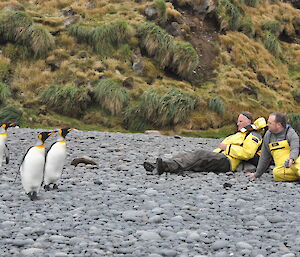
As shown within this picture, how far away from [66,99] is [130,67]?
115 inches

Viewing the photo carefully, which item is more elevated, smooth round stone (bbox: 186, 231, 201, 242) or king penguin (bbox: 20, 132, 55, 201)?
smooth round stone (bbox: 186, 231, 201, 242)

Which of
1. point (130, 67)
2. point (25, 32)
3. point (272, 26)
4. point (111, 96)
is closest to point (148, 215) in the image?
point (111, 96)

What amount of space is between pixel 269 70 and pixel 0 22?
9.90m

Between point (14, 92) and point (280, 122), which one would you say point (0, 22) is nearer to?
point (14, 92)

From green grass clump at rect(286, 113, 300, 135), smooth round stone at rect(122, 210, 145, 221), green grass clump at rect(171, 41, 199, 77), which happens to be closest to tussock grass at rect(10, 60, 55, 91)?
green grass clump at rect(171, 41, 199, 77)

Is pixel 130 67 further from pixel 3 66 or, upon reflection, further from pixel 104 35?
pixel 3 66

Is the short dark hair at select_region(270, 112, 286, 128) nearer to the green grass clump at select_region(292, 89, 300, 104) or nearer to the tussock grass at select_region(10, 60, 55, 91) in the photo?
the tussock grass at select_region(10, 60, 55, 91)

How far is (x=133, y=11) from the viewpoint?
55.8ft

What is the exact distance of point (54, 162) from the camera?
4742 millimetres

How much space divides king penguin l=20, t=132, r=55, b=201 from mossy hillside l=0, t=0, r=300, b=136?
25.1 feet

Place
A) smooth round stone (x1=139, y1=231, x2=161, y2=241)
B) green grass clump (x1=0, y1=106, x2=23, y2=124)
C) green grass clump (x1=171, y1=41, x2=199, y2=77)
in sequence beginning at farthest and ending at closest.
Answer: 1. green grass clump (x1=171, y1=41, x2=199, y2=77)
2. green grass clump (x1=0, y1=106, x2=23, y2=124)
3. smooth round stone (x1=139, y1=231, x2=161, y2=241)

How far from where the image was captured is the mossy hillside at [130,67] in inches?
508

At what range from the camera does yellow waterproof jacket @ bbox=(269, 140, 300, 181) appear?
219 inches

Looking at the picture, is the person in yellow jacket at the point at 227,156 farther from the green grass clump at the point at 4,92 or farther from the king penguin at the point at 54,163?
the green grass clump at the point at 4,92
